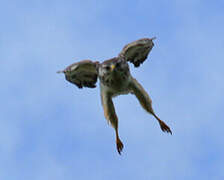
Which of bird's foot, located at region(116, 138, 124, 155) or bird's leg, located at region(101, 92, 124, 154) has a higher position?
bird's leg, located at region(101, 92, 124, 154)

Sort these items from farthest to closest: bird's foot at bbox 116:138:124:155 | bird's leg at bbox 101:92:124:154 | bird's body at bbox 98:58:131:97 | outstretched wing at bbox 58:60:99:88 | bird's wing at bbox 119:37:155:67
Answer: bird's wing at bbox 119:37:155:67
bird's foot at bbox 116:138:124:155
bird's leg at bbox 101:92:124:154
outstretched wing at bbox 58:60:99:88
bird's body at bbox 98:58:131:97

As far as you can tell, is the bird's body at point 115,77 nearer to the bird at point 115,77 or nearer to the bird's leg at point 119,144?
the bird at point 115,77

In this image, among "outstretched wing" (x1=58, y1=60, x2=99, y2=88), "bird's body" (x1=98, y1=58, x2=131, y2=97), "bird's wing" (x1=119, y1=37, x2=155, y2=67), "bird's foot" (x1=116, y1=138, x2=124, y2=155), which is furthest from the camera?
"bird's wing" (x1=119, y1=37, x2=155, y2=67)

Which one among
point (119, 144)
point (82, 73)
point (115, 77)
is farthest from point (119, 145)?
point (82, 73)

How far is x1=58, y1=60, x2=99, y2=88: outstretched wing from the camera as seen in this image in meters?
21.3

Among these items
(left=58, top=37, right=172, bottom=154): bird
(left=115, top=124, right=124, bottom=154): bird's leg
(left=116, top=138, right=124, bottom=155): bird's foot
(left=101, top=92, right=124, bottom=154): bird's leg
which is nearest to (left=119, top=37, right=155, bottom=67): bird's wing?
(left=58, top=37, right=172, bottom=154): bird

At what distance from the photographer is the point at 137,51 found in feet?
73.9

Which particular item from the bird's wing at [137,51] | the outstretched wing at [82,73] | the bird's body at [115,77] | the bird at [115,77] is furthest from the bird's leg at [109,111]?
the bird's wing at [137,51]

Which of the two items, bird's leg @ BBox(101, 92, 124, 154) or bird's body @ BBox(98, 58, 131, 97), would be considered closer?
bird's body @ BBox(98, 58, 131, 97)

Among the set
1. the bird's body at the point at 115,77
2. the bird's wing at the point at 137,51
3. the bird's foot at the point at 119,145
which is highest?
the bird's wing at the point at 137,51

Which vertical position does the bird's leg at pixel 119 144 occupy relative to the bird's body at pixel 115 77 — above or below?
below

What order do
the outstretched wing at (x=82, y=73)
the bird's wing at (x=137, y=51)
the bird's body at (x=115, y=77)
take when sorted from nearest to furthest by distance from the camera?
the bird's body at (x=115, y=77)
the outstretched wing at (x=82, y=73)
the bird's wing at (x=137, y=51)

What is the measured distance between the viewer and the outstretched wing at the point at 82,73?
2133 centimetres

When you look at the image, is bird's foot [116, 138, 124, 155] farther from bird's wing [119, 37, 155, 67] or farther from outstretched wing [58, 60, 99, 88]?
bird's wing [119, 37, 155, 67]
